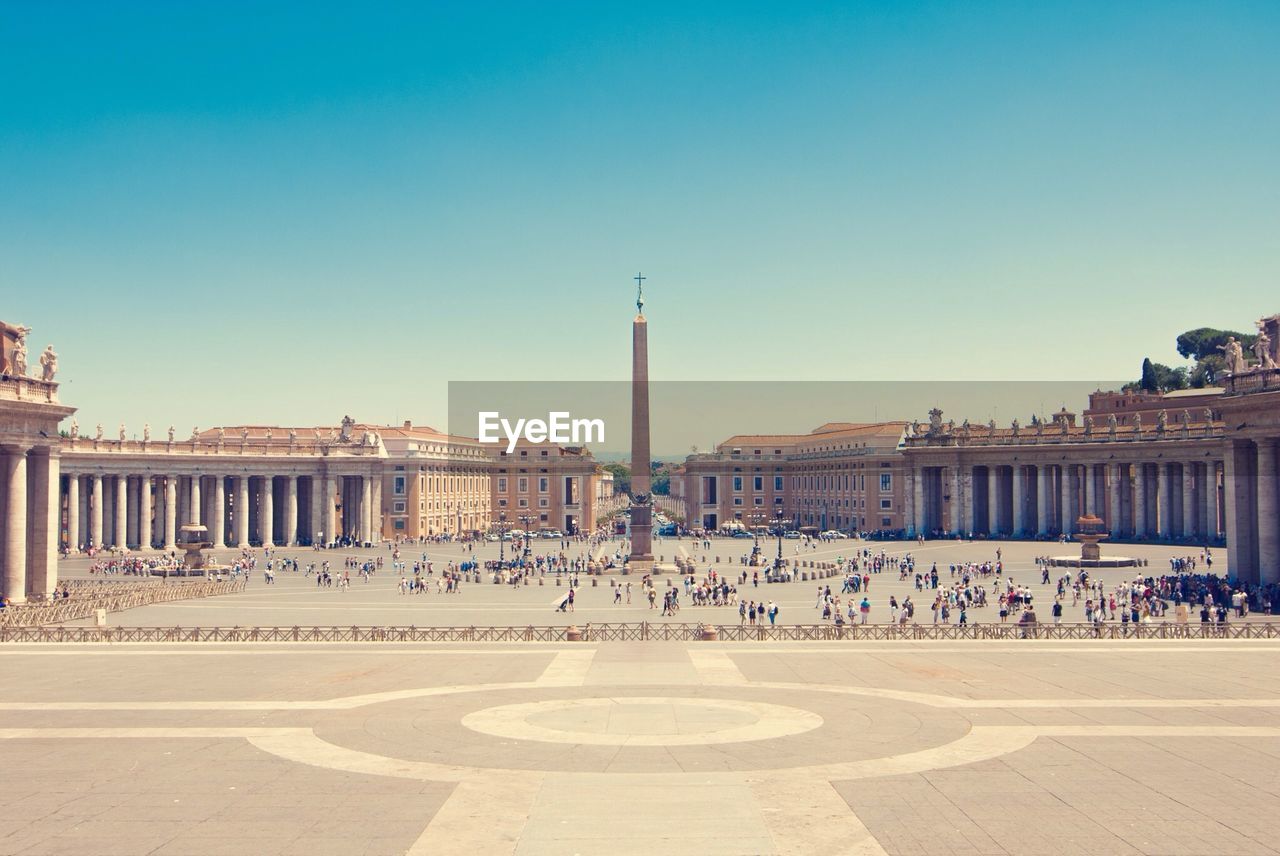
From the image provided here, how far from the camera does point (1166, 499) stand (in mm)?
91188

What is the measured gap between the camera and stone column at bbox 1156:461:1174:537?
90.9m

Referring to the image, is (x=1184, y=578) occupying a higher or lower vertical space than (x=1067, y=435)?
lower

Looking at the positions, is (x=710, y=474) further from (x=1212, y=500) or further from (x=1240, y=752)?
(x=1240, y=752)

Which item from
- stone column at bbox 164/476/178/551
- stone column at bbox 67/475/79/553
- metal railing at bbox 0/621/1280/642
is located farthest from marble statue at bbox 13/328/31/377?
stone column at bbox 164/476/178/551

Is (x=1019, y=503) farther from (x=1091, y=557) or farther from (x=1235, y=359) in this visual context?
(x=1235, y=359)

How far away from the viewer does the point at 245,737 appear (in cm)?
2209

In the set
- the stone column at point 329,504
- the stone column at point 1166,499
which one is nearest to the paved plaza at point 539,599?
the stone column at point 1166,499

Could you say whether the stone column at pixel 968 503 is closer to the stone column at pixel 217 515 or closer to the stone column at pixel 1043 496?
the stone column at pixel 1043 496

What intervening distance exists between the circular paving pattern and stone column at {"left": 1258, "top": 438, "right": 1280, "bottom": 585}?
33.1m

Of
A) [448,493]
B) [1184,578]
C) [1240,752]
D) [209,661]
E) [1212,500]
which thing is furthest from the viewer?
[448,493]

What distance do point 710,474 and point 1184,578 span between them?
334 ft

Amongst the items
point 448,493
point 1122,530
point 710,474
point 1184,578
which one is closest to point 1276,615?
point 1184,578

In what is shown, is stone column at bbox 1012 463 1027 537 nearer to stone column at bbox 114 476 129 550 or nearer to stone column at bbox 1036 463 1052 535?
stone column at bbox 1036 463 1052 535

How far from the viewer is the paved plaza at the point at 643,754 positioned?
1559 centimetres
